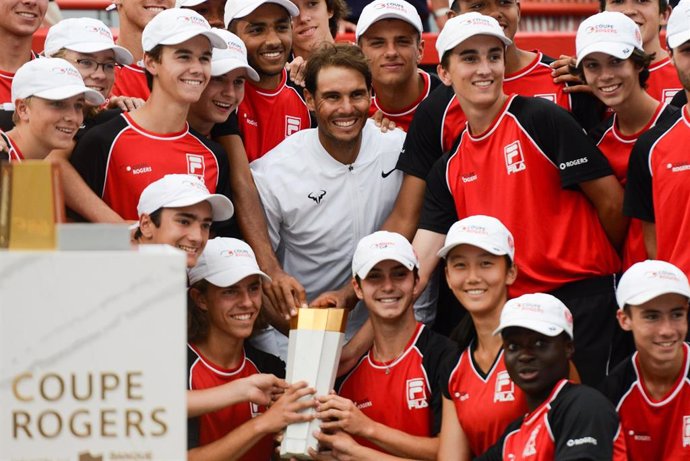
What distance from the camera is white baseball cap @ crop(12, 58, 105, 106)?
729 cm

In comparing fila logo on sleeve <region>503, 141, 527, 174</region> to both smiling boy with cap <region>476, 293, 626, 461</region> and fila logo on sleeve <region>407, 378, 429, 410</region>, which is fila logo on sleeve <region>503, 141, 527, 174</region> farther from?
fila logo on sleeve <region>407, 378, 429, 410</region>

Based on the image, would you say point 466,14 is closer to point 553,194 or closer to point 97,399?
point 553,194

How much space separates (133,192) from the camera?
24.5 feet

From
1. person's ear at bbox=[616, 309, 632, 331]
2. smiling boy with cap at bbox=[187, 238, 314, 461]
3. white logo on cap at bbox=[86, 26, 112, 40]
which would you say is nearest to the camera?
person's ear at bbox=[616, 309, 632, 331]

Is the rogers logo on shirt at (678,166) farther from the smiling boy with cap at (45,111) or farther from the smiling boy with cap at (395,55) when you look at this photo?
the smiling boy with cap at (45,111)

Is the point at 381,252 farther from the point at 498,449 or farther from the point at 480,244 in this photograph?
the point at 498,449

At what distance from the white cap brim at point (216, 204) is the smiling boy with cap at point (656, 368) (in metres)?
2.11

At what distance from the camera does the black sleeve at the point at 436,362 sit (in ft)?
23.5

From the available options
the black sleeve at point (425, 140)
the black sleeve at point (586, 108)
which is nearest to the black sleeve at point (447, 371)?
the black sleeve at point (425, 140)

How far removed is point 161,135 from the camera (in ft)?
24.9

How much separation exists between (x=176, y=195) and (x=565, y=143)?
2083 millimetres

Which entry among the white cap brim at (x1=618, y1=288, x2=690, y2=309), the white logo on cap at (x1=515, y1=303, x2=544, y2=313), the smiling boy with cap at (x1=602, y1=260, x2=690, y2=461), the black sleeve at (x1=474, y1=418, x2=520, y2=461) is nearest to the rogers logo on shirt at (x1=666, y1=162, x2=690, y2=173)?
the smiling boy with cap at (x1=602, y1=260, x2=690, y2=461)

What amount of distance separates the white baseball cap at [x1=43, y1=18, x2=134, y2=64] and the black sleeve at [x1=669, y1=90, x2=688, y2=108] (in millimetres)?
3268

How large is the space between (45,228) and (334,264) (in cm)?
366
